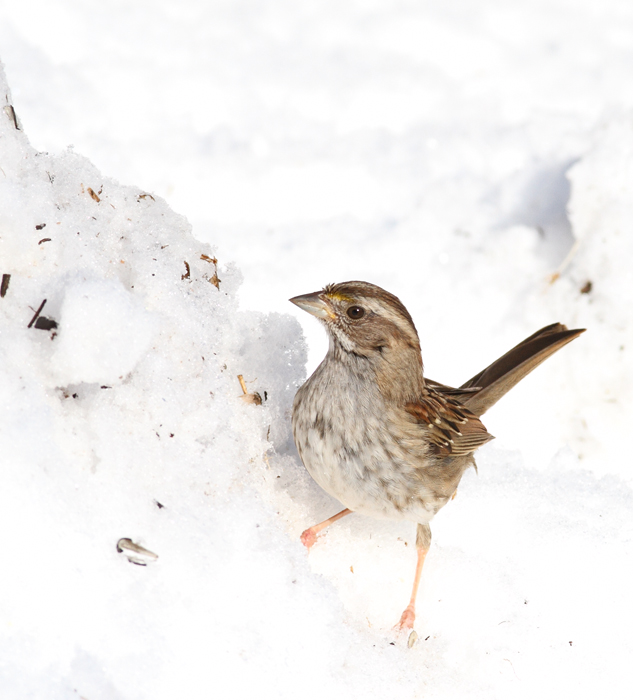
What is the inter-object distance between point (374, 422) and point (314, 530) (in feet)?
1.75

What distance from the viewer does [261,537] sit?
234cm

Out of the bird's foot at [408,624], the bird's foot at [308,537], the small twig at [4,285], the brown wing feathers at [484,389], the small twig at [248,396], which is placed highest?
the brown wing feathers at [484,389]

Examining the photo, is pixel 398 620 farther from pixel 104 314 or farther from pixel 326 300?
pixel 104 314

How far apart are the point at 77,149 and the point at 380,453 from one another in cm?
370

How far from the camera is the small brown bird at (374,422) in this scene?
2824 millimetres

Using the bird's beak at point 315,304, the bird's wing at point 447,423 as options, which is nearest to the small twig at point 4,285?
the bird's beak at point 315,304

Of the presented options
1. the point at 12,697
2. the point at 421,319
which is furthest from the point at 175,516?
the point at 421,319

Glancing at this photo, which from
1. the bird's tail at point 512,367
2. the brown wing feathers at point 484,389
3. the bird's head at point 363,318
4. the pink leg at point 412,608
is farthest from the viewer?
the bird's tail at point 512,367

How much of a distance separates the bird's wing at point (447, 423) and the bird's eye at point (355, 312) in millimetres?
449

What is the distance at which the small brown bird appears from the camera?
2824mm

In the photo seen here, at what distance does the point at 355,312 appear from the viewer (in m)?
3.01

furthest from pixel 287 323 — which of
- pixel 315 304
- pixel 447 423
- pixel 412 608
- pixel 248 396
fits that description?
pixel 412 608

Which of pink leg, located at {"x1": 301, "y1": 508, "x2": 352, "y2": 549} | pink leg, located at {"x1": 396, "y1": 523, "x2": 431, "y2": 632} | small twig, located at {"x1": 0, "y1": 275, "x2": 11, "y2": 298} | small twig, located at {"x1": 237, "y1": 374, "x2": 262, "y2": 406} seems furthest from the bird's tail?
small twig, located at {"x1": 0, "y1": 275, "x2": 11, "y2": 298}

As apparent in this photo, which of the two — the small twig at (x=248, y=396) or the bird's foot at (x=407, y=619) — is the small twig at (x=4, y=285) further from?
the bird's foot at (x=407, y=619)
